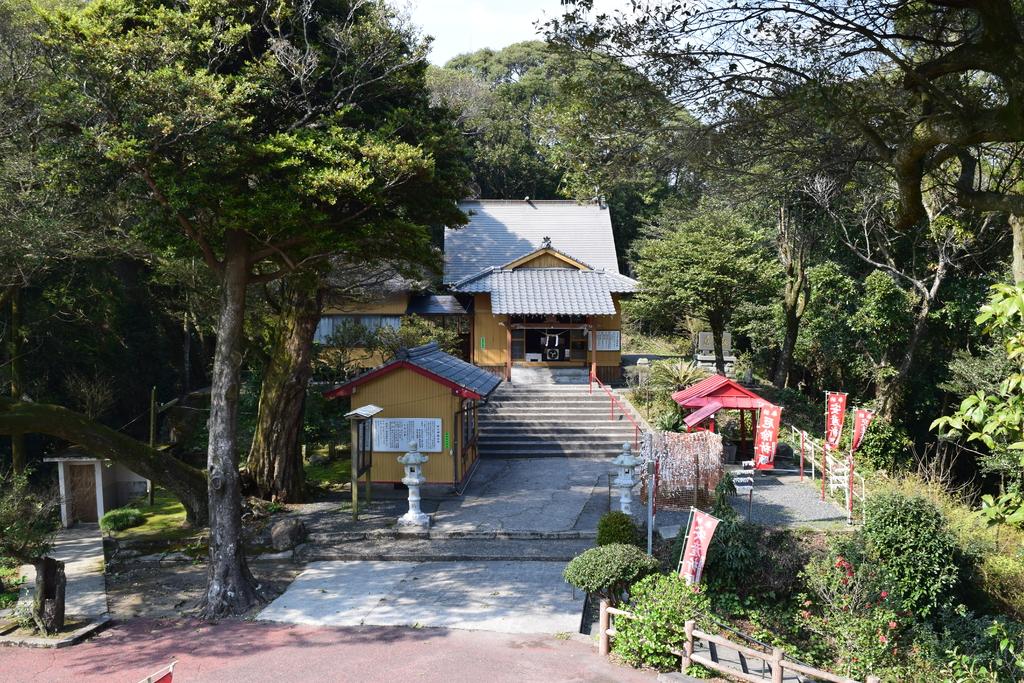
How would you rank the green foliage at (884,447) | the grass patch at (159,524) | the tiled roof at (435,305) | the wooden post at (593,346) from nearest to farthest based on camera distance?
1. the grass patch at (159,524)
2. the green foliage at (884,447)
3. the wooden post at (593,346)
4. the tiled roof at (435,305)

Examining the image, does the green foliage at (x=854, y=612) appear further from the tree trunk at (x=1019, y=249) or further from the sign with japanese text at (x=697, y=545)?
the tree trunk at (x=1019, y=249)

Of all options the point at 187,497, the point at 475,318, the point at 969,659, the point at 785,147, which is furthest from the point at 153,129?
the point at 475,318

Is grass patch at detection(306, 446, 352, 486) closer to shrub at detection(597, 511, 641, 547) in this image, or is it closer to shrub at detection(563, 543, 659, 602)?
shrub at detection(597, 511, 641, 547)

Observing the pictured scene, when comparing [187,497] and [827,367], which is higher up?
[827,367]

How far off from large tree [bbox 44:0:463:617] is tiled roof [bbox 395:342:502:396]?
362cm

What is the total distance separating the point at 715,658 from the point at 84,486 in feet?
41.8

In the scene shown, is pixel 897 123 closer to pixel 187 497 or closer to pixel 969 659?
pixel 969 659

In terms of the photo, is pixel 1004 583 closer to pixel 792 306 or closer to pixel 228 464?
pixel 228 464

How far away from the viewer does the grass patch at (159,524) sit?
1379 cm

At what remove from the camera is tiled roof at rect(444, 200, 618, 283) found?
29641mm

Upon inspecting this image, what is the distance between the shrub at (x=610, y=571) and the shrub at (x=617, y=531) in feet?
4.96

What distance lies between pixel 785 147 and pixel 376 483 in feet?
35.6

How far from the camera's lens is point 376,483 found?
55.0ft

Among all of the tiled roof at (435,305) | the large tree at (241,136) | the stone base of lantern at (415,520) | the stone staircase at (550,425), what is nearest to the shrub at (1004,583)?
the stone base of lantern at (415,520)
